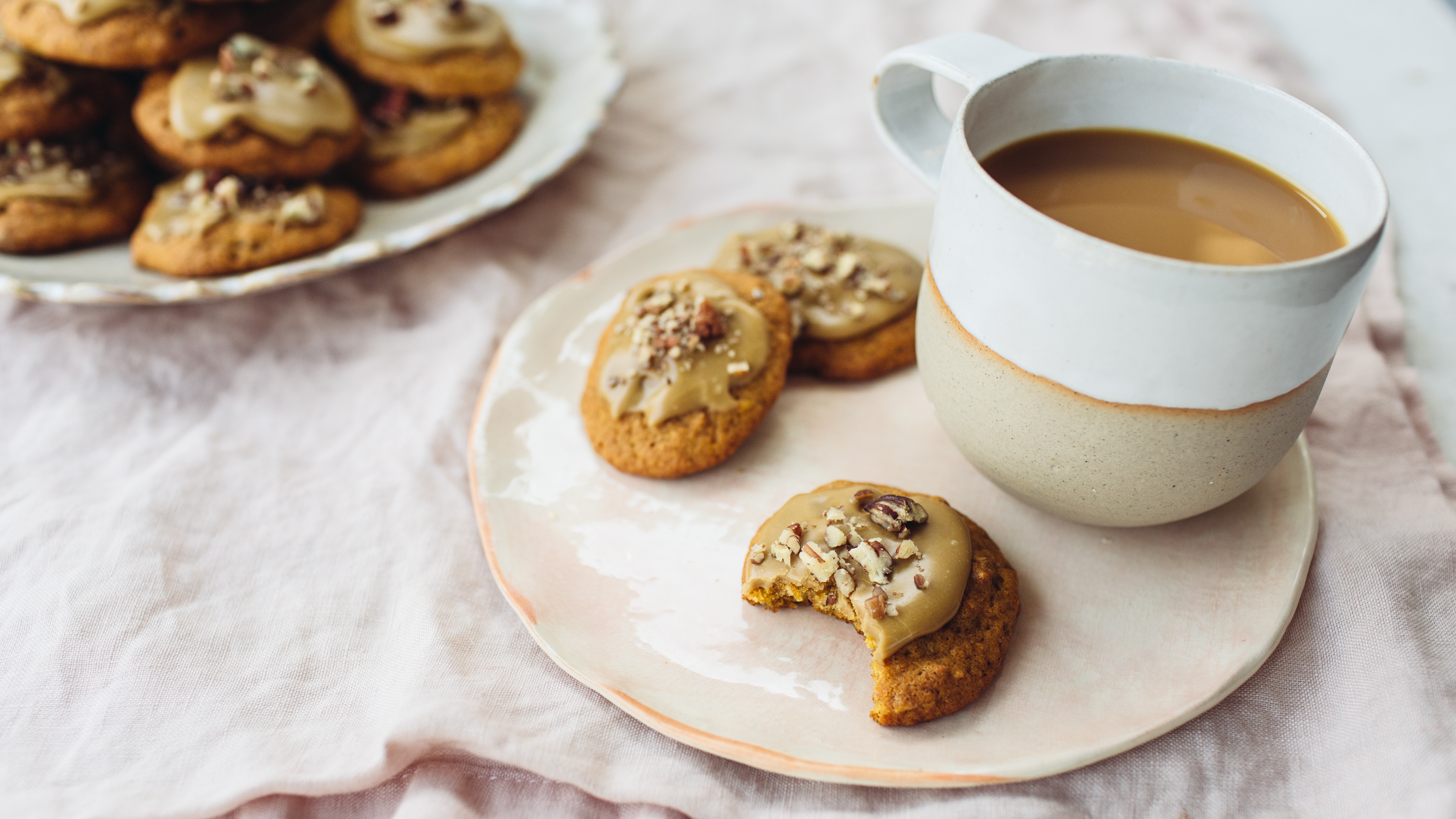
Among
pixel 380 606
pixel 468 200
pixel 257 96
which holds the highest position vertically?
pixel 257 96

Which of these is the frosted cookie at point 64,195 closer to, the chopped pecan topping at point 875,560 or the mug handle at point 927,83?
the mug handle at point 927,83

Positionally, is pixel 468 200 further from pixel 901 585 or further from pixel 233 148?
pixel 901 585

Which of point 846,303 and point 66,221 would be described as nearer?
point 846,303

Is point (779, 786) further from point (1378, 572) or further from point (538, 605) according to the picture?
point (1378, 572)

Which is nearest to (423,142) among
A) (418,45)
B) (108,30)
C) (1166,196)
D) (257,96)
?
(418,45)

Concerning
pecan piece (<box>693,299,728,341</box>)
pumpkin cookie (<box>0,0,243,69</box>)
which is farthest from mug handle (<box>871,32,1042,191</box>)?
pumpkin cookie (<box>0,0,243,69</box>)

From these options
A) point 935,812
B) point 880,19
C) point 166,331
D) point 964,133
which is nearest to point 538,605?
point 935,812

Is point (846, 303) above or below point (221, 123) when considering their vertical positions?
below
